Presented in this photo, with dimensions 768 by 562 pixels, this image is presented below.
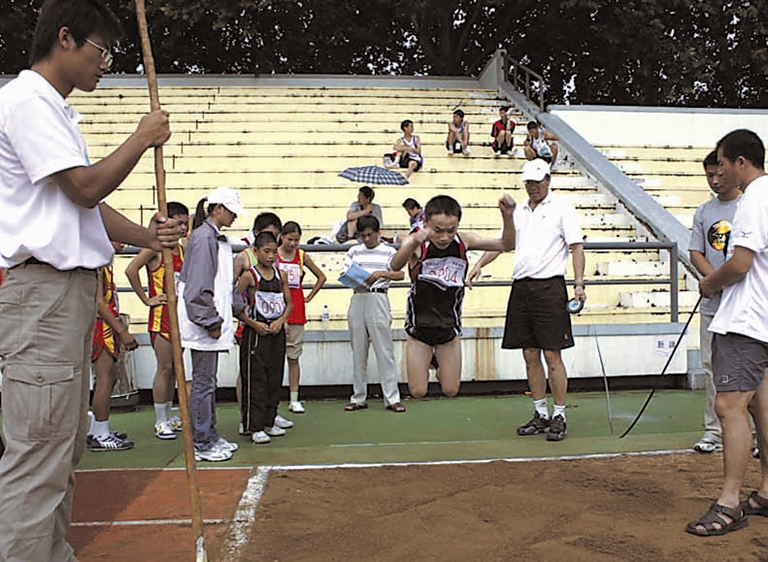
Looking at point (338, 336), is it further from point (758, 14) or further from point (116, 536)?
point (758, 14)

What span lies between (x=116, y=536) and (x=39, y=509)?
61.2 inches

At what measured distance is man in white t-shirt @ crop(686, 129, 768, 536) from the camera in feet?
15.0

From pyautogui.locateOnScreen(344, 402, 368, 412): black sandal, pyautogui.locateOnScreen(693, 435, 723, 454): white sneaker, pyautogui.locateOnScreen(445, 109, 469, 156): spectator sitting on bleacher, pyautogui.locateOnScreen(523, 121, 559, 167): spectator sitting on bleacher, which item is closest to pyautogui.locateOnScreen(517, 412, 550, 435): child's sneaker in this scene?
pyautogui.locateOnScreen(693, 435, 723, 454): white sneaker

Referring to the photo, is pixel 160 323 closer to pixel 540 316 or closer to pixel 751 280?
pixel 540 316

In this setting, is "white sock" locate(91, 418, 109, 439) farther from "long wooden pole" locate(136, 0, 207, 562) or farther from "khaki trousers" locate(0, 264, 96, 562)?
"khaki trousers" locate(0, 264, 96, 562)

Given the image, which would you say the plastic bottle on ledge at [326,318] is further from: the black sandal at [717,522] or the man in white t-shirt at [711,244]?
the black sandal at [717,522]

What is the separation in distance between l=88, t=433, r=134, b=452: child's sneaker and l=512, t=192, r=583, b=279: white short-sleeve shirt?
3.68 m

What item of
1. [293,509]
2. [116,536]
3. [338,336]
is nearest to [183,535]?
[116,536]

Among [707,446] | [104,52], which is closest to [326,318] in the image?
[707,446]

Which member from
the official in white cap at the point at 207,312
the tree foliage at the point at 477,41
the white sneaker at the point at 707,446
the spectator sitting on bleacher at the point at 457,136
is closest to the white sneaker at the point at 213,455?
the official in white cap at the point at 207,312

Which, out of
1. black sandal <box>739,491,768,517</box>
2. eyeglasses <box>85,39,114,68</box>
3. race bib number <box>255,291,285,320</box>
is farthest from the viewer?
race bib number <box>255,291,285,320</box>

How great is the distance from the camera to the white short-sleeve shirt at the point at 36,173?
3.08 metres

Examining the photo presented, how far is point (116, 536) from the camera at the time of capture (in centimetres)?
458

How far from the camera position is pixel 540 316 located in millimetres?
7113
